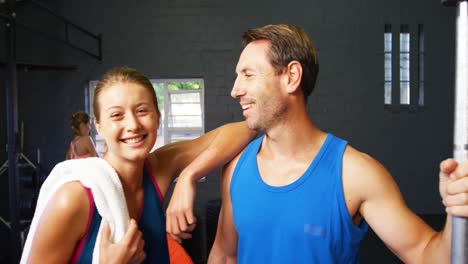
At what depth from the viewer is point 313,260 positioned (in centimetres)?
116

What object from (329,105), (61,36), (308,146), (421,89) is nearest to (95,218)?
(308,146)

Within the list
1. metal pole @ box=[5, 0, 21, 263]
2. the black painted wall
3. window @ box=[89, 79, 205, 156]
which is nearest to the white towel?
metal pole @ box=[5, 0, 21, 263]

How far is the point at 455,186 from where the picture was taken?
0.70 meters

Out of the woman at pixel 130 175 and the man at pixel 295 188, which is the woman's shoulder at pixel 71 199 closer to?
the woman at pixel 130 175

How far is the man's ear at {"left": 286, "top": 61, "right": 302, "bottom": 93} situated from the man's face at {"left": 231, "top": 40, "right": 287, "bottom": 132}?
29 millimetres

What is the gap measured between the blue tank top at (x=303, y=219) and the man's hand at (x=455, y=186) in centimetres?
44

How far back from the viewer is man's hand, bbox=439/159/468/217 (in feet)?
2.03

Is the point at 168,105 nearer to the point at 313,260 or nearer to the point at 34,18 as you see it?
the point at 34,18

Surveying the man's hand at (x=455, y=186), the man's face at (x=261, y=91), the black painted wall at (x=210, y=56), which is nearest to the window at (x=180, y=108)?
the black painted wall at (x=210, y=56)

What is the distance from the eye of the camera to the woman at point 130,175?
985mm

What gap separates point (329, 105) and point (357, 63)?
27.0 inches

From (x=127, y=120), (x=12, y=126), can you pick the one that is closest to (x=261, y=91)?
(x=127, y=120)

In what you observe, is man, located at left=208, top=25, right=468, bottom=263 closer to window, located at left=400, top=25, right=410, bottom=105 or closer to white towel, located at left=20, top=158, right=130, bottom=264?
white towel, located at left=20, top=158, right=130, bottom=264

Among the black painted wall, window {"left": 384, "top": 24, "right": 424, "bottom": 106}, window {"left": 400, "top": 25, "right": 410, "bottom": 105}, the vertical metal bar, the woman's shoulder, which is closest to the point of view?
the vertical metal bar
